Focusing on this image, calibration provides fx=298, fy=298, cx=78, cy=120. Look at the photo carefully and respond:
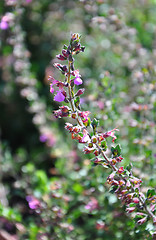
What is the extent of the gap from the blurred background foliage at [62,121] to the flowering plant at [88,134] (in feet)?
0.57

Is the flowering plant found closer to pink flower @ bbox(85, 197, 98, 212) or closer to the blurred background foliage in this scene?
the blurred background foliage

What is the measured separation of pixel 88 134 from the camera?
1.16 m

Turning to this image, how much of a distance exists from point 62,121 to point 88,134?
1.67 meters

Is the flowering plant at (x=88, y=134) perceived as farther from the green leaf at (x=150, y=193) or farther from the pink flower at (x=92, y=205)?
the pink flower at (x=92, y=205)

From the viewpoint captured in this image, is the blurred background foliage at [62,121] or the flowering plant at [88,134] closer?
the flowering plant at [88,134]

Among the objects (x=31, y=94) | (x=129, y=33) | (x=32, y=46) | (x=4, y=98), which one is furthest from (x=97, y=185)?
(x=32, y=46)

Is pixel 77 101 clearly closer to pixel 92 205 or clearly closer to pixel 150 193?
pixel 150 193

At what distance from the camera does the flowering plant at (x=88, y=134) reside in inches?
43.6

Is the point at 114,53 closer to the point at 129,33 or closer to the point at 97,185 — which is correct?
the point at 129,33

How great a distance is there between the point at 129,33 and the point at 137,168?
3.49 feet

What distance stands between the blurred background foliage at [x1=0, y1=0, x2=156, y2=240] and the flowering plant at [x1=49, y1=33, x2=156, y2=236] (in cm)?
17

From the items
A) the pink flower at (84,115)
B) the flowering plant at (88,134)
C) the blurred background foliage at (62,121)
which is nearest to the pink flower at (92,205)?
the blurred background foliage at (62,121)

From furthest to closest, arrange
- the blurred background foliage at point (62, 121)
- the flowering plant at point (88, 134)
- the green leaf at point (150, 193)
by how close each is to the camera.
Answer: the blurred background foliage at point (62, 121)
the green leaf at point (150, 193)
the flowering plant at point (88, 134)

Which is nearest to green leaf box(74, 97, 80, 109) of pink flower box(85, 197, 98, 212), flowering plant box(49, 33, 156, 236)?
flowering plant box(49, 33, 156, 236)
